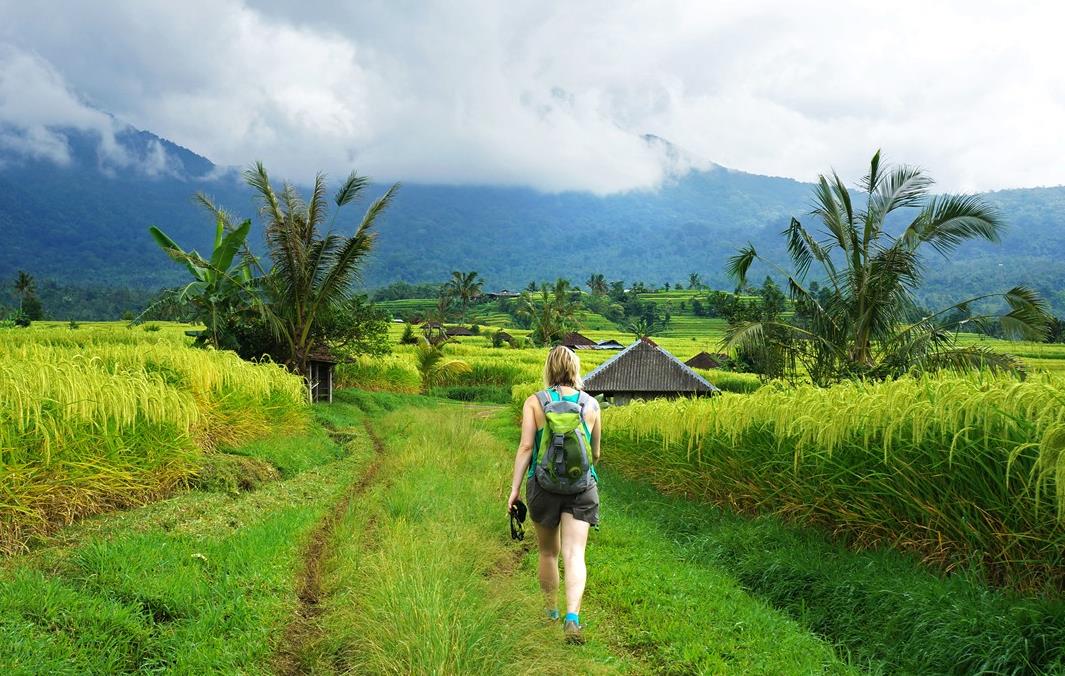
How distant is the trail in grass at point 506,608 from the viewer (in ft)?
11.5

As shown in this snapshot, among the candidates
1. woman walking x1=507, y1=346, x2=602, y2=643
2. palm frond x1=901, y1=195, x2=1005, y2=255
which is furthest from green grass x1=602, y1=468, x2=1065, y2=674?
palm frond x1=901, y1=195, x2=1005, y2=255

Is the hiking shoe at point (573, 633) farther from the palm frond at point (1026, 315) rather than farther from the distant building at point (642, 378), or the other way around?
the distant building at point (642, 378)

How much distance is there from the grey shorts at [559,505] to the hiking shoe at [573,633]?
1.94 feet

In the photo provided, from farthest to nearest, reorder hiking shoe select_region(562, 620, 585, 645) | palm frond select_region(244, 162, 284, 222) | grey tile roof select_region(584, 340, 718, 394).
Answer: grey tile roof select_region(584, 340, 718, 394) < palm frond select_region(244, 162, 284, 222) < hiking shoe select_region(562, 620, 585, 645)

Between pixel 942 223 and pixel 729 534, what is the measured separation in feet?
29.9

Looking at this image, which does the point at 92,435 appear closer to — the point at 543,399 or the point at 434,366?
the point at 543,399

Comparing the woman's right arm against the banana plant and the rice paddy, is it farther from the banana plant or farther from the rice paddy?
the banana plant

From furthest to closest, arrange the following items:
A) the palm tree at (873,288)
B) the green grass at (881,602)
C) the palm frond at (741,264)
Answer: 1. the palm frond at (741,264)
2. the palm tree at (873,288)
3. the green grass at (881,602)

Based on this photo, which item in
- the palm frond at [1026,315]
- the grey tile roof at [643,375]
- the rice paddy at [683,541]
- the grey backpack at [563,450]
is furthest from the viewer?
the grey tile roof at [643,375]

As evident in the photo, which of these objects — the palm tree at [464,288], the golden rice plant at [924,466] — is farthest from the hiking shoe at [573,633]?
the palm tree at [464,288]

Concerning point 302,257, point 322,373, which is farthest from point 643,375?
point 322,373

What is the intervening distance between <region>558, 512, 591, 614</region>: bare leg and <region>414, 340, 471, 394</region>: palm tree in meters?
28.2

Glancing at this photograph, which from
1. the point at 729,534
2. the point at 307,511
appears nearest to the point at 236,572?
the point at 307,511

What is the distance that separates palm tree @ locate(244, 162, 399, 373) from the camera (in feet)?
61.6
